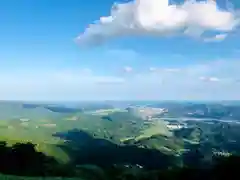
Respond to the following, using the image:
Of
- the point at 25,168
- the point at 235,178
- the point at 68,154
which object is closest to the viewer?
the point at 235,178

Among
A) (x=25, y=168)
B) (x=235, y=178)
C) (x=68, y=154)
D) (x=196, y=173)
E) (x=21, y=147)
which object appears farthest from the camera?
(x=68, y=154)

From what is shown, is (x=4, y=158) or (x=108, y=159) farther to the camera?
(x=108, y=159)

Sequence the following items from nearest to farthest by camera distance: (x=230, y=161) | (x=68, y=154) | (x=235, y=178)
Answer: (x=235, y=178), (x=230, y=161), (x=68, y=154)

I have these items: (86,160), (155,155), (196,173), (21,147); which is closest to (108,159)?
(86,160)

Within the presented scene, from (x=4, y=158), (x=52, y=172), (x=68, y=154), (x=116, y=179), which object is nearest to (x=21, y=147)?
(x=4, y=158)

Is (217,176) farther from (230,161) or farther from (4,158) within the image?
(4,158)

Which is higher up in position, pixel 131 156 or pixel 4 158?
pixel 4 158

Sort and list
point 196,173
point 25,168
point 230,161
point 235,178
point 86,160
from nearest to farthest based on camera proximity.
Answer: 1. point 235,178
2. point 230,161
3. point 196,173
4. point 25,168
5. point 86,160

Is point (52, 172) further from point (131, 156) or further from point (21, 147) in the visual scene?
point (131, 156)

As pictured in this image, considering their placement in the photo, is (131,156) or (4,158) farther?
(131,156)
